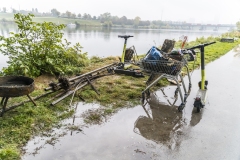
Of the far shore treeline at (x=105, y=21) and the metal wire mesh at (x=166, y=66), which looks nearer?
the metal wire mesh at (x=166, y=66)

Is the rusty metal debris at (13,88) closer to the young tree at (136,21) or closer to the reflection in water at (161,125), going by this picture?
the reflection in water at (161,125)

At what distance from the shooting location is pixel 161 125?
335 cm

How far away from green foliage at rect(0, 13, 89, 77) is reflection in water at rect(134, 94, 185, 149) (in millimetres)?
2975

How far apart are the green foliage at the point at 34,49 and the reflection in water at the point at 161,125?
2.97 metres

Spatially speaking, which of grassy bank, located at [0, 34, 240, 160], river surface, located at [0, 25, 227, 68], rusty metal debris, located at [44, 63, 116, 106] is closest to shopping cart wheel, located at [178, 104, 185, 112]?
Answer: grassy bank, located at [0, 34, 240, 160]

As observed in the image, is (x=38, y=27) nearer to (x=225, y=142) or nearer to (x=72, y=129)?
(x=72, y=129)

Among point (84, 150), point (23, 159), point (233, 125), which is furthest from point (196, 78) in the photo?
point (23, 159)

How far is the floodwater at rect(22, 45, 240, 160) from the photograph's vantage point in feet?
8.45

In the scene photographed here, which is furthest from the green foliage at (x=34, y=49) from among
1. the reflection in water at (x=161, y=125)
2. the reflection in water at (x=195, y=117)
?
the reflection in water at (x=195, y=117)

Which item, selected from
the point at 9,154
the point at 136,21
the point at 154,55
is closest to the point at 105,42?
the point at 154,55

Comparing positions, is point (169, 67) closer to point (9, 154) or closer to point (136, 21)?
point (9, 154)

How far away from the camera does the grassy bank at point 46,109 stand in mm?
2675

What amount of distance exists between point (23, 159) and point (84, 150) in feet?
2.47

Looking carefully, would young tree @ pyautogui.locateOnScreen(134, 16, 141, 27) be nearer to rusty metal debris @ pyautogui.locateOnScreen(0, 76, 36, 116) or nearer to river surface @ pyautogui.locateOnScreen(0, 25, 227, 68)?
river surface @ pyautogui.locateOnScreen(0, 25, 227, 68)
